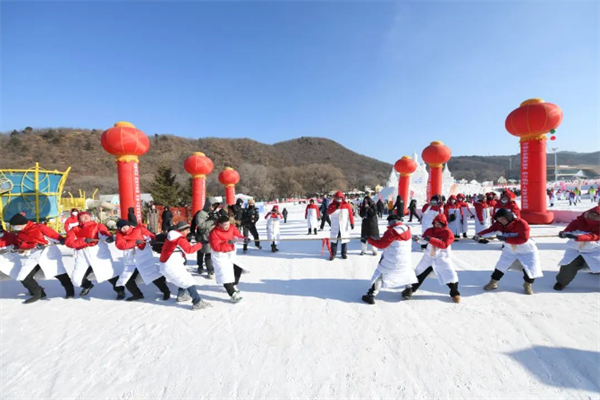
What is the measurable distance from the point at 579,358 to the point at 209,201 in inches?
227

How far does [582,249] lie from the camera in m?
3.92

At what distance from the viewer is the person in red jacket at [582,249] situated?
12.6 ft

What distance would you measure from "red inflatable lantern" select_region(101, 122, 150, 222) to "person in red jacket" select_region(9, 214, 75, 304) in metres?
4.14

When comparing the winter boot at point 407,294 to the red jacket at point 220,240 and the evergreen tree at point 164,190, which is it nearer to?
the red jacket at point 220,240

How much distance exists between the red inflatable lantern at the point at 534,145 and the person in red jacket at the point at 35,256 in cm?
1192

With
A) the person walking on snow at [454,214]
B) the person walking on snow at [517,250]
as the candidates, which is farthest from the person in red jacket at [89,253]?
the person walking on snow at [454,214]

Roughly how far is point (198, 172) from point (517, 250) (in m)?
11.1

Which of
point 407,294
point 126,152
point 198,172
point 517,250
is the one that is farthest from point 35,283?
point 198,172

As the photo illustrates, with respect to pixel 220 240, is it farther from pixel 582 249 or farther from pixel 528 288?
pixel 582 249

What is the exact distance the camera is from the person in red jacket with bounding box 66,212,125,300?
13.8 feet

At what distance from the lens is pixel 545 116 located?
7.97 m

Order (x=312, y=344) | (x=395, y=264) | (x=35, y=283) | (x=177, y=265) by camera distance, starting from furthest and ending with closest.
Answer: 1. (x=35, y=283)
2. (x=177, y=265)
3. (x=395, y=264)
4. (x=312, y=344)

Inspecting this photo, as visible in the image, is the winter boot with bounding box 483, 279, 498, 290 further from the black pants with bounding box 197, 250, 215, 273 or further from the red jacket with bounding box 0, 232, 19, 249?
the red jacket with bounding box 0, 232, 19, 249

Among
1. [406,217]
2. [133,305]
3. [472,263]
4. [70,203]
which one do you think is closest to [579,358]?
[472,263]
